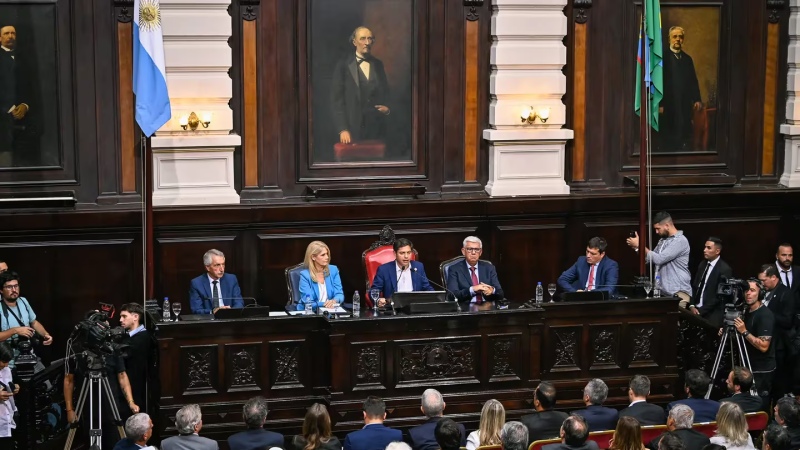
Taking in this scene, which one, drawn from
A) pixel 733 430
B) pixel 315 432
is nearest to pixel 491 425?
pixel 315 432

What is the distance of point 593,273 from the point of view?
1369 centimetres

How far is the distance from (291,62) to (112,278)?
3028mm

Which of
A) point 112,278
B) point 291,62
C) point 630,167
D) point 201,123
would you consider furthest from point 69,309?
point 630,167

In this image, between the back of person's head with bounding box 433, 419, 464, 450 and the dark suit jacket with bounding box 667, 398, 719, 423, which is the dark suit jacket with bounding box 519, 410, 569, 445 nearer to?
the dark suit jacket with bounding box 667, 398, 719, 423

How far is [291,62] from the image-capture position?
14.3 m

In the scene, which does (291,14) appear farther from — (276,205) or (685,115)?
(685,115)

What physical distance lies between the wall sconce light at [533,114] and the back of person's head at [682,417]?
18.6 feet

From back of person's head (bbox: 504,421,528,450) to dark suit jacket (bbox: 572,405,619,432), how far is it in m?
1.40

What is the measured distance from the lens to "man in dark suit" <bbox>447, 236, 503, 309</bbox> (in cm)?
1302

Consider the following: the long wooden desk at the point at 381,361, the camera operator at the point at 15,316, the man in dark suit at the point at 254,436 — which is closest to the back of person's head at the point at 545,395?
the man in dark suit at the point at 254,436

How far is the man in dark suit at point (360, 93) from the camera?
572 inches

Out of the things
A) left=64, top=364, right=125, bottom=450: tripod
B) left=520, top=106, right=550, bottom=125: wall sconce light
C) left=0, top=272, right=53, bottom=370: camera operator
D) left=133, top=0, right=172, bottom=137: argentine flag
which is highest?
left=133, top=0, right=172, bottom=137: argentine flag

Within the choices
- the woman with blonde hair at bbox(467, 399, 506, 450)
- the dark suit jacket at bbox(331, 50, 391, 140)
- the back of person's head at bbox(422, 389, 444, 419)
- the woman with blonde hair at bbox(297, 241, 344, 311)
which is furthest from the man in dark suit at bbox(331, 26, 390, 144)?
the woman with blonde hair at bbox(467, 399, 506, 450)

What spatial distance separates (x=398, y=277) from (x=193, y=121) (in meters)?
2.76
